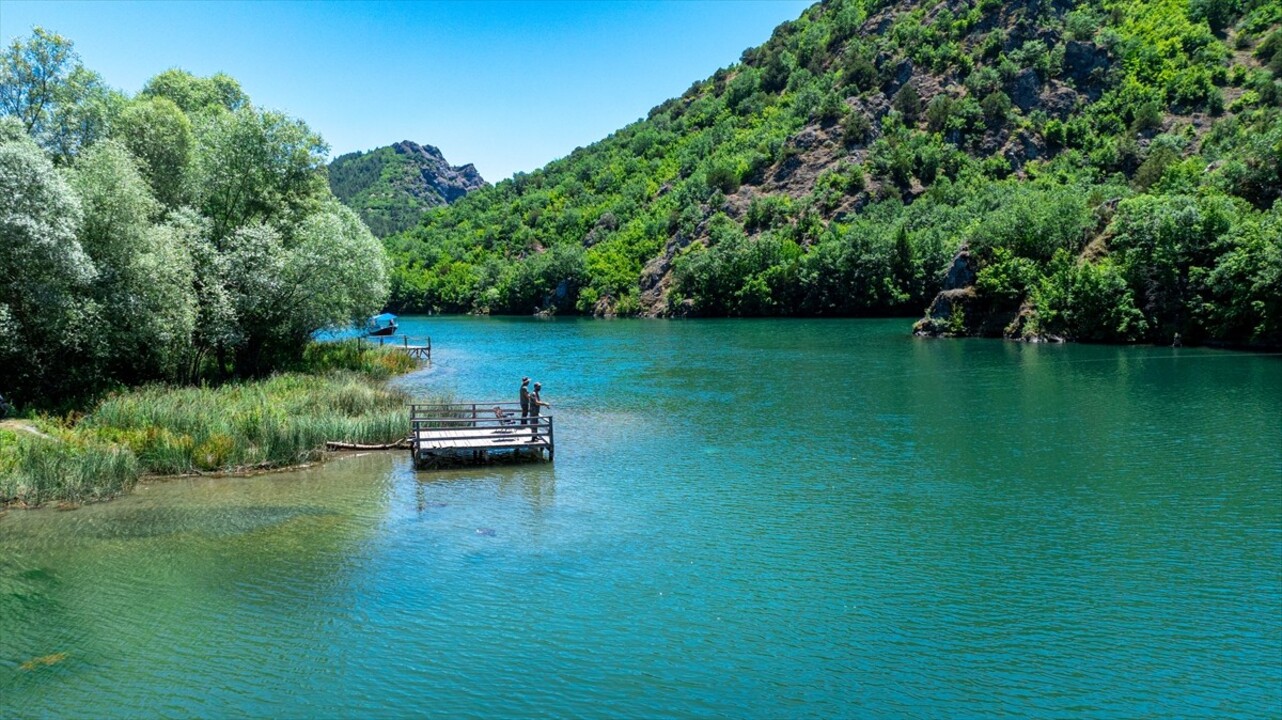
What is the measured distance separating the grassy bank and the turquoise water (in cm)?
120

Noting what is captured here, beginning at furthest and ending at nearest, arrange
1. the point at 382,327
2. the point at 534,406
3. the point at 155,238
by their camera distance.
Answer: the point at 382,327, the point at 155,238, the point at 534,406

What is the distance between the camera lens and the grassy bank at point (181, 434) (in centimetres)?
2469

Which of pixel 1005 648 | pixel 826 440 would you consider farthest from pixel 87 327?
pixel 1005 648

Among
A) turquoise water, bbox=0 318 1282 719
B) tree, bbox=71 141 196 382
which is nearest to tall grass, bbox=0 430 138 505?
turquoise water, bbox=0 318 1282 719

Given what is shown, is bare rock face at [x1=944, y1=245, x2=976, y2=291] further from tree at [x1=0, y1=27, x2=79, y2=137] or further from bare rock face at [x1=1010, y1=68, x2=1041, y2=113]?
tree at [x1=0, y1=27, x2=79, y2=137]

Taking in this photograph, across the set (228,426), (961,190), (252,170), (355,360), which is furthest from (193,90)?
(961,190)

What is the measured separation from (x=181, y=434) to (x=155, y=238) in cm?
1042

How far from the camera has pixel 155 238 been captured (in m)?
34.4

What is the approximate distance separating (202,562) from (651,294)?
11960 cm

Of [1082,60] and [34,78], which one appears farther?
[1082,60]

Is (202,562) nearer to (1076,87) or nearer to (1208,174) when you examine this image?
(1208,174)

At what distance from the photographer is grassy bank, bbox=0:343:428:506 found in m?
24.7

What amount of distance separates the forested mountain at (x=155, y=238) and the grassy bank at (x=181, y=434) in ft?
9.78

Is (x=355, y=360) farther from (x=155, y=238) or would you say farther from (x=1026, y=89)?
(x=1026, y=89)
